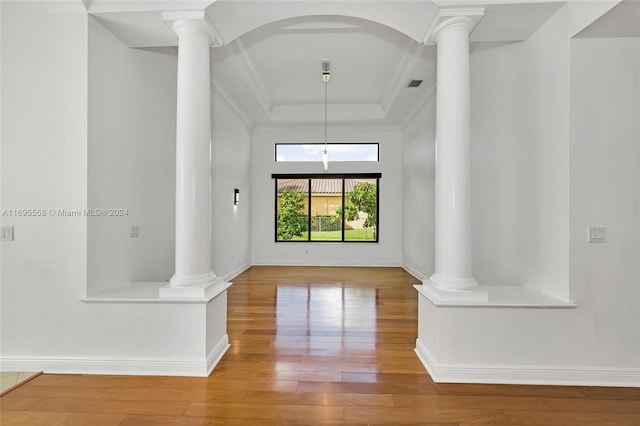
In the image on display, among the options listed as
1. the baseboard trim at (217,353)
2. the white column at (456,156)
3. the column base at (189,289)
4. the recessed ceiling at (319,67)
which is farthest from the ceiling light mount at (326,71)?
the baseboard trim at (217,353)

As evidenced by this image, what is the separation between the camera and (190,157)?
268 cm

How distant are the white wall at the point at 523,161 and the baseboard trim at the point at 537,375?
57cm

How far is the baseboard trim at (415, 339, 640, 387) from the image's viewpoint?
2434 mm

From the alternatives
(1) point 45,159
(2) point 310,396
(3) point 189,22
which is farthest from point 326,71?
(2) point 310,396

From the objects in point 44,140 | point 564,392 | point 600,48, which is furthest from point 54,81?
point 564,392

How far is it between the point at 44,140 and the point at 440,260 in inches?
130

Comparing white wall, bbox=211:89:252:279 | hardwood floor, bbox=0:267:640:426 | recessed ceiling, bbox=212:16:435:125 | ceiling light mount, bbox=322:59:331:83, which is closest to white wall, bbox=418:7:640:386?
hardwood floor, bbox=0:267:640:426

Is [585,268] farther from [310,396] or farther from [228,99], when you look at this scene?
[228,99]

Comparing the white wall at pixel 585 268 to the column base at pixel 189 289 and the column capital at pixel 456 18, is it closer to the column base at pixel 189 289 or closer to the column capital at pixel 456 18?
the column capital at pixel 456 18

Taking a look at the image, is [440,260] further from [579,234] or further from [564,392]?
[564,392]

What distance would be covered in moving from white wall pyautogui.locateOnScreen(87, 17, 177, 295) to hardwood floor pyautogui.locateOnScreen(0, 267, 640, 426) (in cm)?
84

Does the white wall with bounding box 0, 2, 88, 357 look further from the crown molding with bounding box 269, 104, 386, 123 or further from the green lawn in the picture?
the green lawn

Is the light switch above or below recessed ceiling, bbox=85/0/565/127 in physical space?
below

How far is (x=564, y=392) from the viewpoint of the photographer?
91.9 inches
